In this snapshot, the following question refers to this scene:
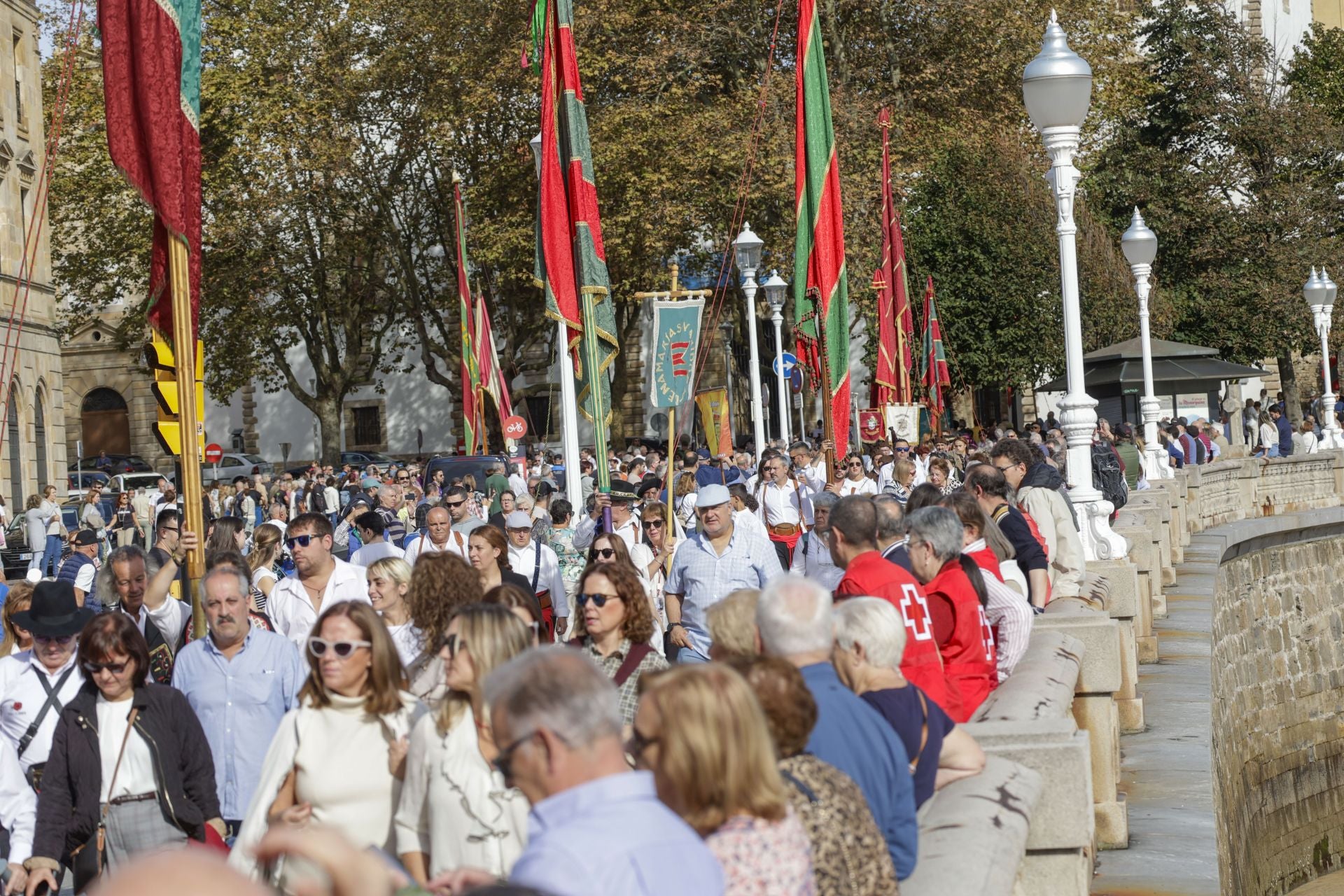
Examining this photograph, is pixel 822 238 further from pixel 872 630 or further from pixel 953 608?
pixel 872 630

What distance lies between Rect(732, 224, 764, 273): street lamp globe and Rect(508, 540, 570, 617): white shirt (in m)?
10.8

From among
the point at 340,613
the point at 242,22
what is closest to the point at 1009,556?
the point at 340,613

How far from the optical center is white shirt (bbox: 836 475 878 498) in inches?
617

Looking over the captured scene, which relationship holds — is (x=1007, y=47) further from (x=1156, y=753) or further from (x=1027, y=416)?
(x=1156, y=753)

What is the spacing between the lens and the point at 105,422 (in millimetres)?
63531

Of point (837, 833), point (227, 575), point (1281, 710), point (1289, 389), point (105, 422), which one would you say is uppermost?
point (105, 422)

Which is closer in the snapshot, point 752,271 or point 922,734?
point 922,734

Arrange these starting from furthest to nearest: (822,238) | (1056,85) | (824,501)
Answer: (822,238)
(1056,85)
(824,501)

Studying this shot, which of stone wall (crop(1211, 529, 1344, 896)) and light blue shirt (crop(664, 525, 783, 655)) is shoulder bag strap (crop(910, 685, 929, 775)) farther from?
stone wall (crop(1211, 529, 1344, 896))

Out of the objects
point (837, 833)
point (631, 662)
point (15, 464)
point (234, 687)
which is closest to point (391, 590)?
point (234, 687)

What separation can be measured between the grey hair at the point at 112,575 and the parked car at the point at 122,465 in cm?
4434

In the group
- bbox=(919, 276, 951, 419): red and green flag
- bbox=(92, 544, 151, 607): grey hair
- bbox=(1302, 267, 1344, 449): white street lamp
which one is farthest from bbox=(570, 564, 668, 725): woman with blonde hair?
bbox=(919, 276, 951, 419): red and green flag

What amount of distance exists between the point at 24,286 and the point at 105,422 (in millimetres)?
27174

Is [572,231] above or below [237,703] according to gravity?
above
